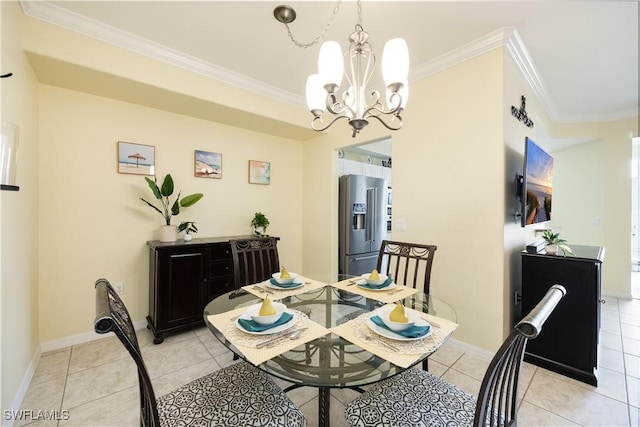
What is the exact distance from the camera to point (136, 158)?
2.78 metres

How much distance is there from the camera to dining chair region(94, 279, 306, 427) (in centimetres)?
96

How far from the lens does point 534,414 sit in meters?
1.64

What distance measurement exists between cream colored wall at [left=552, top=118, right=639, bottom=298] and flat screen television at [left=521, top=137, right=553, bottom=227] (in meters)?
1.88

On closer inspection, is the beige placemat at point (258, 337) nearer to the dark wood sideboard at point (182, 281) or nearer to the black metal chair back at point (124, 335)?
the black metal chair back at point (124, 335)

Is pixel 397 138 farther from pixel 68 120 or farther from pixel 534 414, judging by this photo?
pixel 68 120

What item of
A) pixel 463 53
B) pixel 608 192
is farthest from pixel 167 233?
pixel 608 192

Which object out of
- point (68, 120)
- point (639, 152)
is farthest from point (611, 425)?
→ point (639, 152)

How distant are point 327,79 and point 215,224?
8.37ft

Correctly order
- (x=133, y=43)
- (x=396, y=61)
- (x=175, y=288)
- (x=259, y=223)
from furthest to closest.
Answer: (x=259, y=223), (x=175, y=288), (x=133, y=43), (x=396, y=61)

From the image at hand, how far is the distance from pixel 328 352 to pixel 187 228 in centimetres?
248

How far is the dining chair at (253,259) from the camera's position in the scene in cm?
214

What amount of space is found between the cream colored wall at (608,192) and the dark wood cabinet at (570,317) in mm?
2893

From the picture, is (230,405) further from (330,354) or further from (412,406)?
(412,406)

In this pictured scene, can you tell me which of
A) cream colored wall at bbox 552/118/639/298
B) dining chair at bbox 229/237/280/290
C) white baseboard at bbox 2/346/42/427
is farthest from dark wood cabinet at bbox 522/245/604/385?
white baseboard at bbox 2/346/42/427
